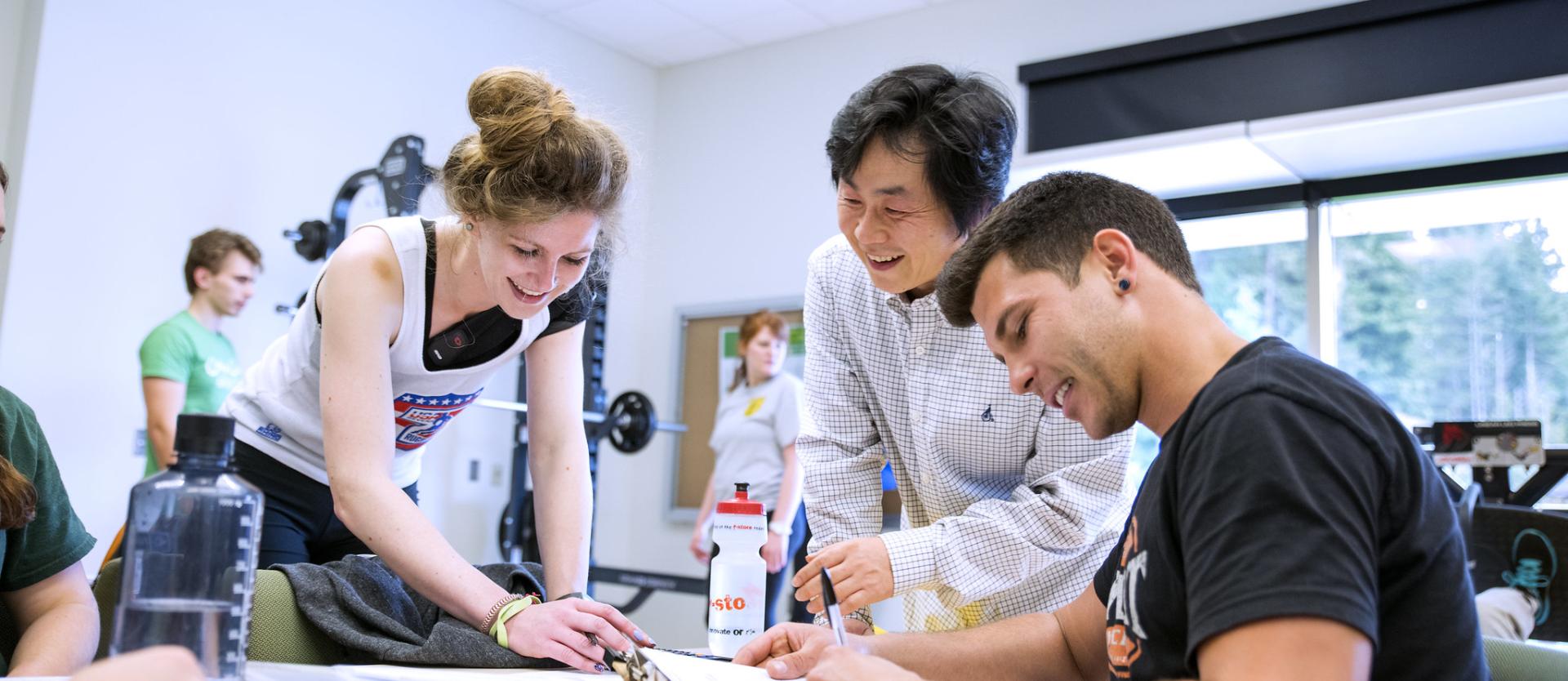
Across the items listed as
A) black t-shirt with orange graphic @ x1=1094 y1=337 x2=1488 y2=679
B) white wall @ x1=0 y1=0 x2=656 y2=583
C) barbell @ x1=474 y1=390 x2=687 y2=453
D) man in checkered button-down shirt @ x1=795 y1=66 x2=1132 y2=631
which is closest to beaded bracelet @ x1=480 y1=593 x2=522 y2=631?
man in checkered button-down shirt @ x1=795 y1=66 x2=1132 y2=631

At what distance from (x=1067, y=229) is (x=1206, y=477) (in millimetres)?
324

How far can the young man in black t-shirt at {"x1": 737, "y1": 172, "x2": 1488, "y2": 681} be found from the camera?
0.75m

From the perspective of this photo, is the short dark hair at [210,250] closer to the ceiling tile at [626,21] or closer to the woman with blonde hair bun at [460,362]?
the ceiling tile at [626,21]

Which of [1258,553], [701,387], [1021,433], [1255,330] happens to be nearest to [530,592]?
[1021,433]

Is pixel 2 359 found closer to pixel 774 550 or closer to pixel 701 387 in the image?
pixel 774 550

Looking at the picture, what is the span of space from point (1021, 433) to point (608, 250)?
64 cm

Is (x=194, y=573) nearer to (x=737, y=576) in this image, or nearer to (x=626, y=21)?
(x=737, y=576)

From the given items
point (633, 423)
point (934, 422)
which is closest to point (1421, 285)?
point (633, 423)

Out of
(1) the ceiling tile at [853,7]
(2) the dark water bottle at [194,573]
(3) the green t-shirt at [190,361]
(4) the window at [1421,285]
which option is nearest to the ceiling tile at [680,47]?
(1) the ceiling tile at [853,7]

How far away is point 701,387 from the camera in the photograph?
562 cm

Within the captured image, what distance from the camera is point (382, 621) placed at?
1.28 m

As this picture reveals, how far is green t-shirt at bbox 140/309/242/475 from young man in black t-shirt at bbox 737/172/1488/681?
291cm

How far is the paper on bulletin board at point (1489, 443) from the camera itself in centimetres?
281

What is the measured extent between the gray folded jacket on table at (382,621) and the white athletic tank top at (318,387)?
0.24 metres
